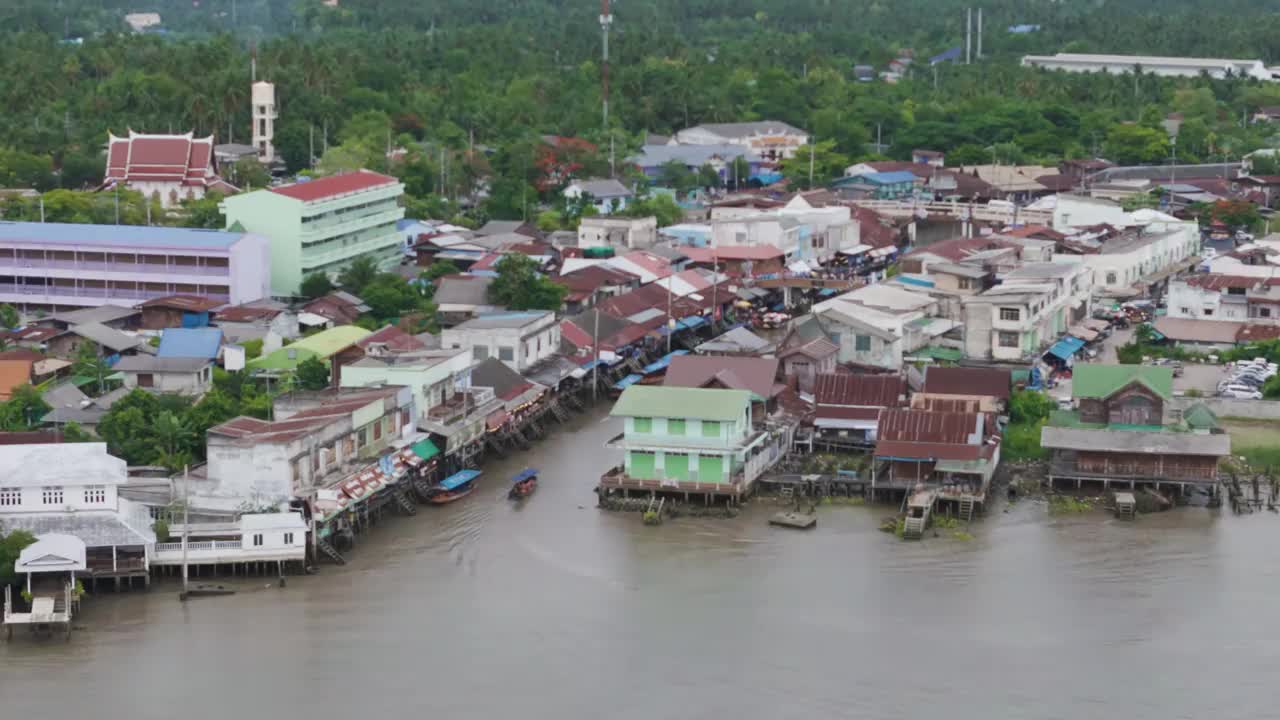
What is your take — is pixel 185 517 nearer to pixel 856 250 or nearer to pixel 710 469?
pixel 710 469

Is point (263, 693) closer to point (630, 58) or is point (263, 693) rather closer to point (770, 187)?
point (770, 187)

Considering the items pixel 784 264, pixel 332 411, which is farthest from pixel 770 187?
pixel 332 411

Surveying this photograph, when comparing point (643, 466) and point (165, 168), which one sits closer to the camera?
point (643, 466)

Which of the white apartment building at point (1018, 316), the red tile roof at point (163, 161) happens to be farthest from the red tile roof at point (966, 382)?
the red tile roof at point (163, 161)

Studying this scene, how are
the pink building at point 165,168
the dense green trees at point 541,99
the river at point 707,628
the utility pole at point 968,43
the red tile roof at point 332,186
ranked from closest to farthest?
the river at point 707,628, the red tile roof at point 332,186, the pink building at point 165,168, the dense green trees at point 541,99, the utility pole at point 968,43

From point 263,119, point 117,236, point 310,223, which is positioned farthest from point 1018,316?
point 263,119

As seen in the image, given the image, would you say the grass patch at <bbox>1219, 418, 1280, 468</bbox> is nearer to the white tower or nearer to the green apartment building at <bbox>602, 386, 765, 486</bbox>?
the green apartment building at <bbox>602, 386, 765, 486</bbox>

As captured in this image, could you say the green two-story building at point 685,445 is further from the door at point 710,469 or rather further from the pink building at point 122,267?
the pink building at point 122,267
